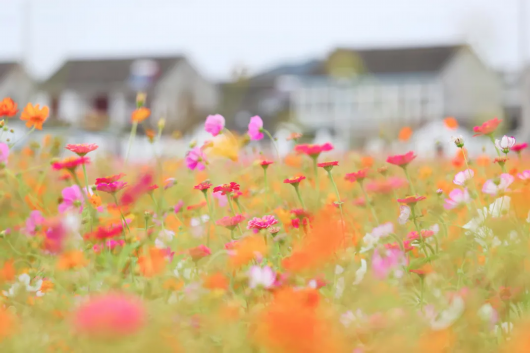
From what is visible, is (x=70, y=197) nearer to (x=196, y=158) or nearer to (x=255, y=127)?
(x=196, y=158)

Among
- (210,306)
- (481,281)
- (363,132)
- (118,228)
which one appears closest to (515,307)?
(481,281)

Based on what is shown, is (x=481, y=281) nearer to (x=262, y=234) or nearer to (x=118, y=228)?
(x=262, y=234)

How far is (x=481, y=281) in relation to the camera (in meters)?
1.19

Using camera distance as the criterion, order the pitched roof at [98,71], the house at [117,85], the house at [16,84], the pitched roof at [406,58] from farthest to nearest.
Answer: the house at [16,84] < the pitched roof at [98,71] < the house at [117,85] < the pitched roof at [406,58]

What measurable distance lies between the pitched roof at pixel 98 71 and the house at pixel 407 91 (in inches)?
233

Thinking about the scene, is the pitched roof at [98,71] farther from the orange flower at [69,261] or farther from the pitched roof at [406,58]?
the orange flower at [69,261]

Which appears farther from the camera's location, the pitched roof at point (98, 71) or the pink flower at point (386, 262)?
the pitched roof at point (98, 71)

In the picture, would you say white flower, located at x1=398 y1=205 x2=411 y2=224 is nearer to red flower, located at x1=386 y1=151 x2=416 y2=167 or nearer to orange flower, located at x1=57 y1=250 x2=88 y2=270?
red flower, located at x1=386 y1=151 x2=416 y2=167

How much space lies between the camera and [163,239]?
4.30 ft

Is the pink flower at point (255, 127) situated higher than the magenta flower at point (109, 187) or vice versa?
the pink flower at point (255, 127)

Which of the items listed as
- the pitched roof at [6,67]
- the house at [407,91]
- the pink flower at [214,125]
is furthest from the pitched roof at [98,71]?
the pink flower at [214,125]

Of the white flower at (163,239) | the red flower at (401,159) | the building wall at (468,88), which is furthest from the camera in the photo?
the building wall at (468,88)

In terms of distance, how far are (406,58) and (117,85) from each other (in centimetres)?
1243

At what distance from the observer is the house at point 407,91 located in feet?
83.2
